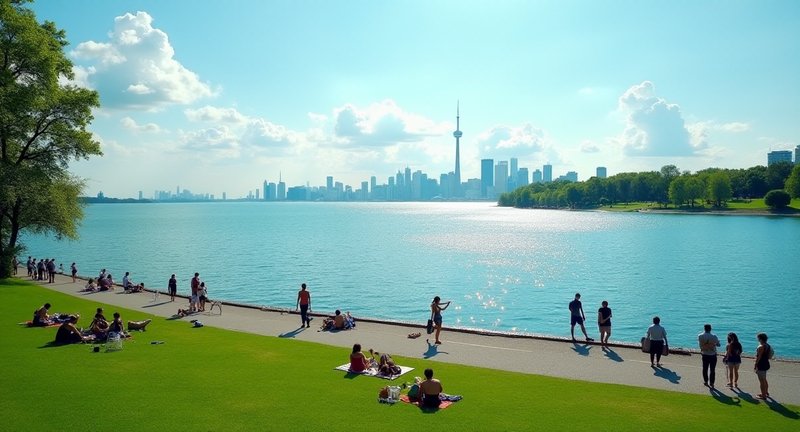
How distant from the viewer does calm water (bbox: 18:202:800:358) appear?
121ft

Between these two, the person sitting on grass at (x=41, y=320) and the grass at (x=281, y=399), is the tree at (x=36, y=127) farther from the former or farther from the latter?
the grass at (x=281, y=399)

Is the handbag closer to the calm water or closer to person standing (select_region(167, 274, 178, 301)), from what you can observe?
the calm water

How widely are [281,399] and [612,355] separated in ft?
39.7

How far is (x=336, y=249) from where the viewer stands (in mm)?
85688

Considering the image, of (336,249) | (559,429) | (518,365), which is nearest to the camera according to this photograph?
(559,429)

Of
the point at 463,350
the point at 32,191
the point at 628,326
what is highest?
the point at 32,191

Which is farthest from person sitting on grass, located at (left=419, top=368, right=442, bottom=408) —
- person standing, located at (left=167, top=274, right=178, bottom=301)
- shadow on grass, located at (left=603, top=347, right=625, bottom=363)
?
person standing, located at (left=167, top=274, right=178, bottom=301)

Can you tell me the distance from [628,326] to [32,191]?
38.8 metres

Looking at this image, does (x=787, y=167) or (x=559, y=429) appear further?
(x=787, y=167)

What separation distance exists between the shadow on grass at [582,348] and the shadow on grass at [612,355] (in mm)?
601

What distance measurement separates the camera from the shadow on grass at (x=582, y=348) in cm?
1939

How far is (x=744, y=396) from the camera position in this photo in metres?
14.5

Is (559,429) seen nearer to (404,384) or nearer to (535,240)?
(404,384)

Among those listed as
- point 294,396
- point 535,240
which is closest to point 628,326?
point 294,396
